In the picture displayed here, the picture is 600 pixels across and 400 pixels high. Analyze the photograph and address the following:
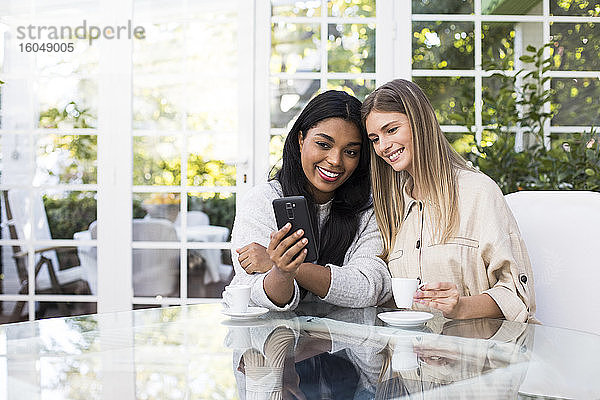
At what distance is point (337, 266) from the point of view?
6.61 ft

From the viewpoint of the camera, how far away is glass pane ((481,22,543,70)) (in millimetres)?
3701

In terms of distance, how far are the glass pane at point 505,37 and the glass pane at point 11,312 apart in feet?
9.35

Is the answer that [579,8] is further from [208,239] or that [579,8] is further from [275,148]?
[208,239]

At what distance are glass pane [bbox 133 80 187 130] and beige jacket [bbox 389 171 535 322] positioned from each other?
2.04 meters

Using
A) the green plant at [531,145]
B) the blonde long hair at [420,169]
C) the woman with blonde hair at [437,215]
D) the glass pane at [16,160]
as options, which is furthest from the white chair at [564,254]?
the glass pane at [16,160]

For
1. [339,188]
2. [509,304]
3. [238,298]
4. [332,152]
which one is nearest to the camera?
[238,298]

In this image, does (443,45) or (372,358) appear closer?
(372,358)

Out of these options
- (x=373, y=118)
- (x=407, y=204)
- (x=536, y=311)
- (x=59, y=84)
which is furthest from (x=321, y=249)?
(x=59, y=84)

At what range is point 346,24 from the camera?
3.72 meters

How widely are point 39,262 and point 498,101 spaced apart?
2.62 meters

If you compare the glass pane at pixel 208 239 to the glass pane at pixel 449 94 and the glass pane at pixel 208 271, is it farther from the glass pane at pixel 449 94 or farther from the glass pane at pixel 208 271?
the glass pane at pixel 449 94

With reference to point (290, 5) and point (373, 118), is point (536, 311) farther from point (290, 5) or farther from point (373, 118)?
point (290, 5)

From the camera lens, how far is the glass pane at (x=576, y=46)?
3.70 metres

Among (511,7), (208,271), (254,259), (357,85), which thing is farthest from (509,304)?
(511,7)
